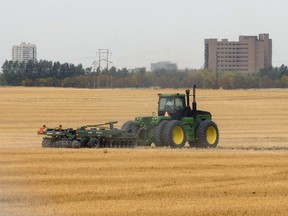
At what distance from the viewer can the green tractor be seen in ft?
100

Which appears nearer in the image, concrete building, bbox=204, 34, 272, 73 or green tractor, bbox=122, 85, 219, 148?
green tractor, bbox=122, 85, 219, 148

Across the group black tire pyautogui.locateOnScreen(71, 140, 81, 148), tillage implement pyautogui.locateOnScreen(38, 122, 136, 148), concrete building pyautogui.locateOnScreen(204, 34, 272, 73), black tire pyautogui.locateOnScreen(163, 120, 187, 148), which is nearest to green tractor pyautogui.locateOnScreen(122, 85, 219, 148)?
black tire pyautogui.locateOnScreen(163, 120, 187, 148)

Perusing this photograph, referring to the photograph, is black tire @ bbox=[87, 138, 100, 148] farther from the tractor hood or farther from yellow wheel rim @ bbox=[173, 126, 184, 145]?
yellow wheel rim @ bbox=[173, 126, 184, 145]

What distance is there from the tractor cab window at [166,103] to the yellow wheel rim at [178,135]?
→ 4.13ft

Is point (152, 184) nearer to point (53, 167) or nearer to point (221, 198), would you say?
point (221, 198)

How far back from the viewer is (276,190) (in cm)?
2005

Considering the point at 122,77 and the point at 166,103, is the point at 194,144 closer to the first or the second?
the point at 166,103

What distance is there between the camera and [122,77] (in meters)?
104

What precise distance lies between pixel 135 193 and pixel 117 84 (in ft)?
294

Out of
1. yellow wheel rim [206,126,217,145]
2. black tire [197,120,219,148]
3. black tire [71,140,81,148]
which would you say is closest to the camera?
black tire [71,140,81,148]

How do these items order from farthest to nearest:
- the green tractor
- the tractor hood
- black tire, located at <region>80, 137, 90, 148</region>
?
the tractor hood < the green tractor < black tire, located at <region>80, 137, 90, 148</region>

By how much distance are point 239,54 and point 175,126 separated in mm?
149585

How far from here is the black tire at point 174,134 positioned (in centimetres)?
3033

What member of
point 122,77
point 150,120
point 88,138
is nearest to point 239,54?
point 122,77
